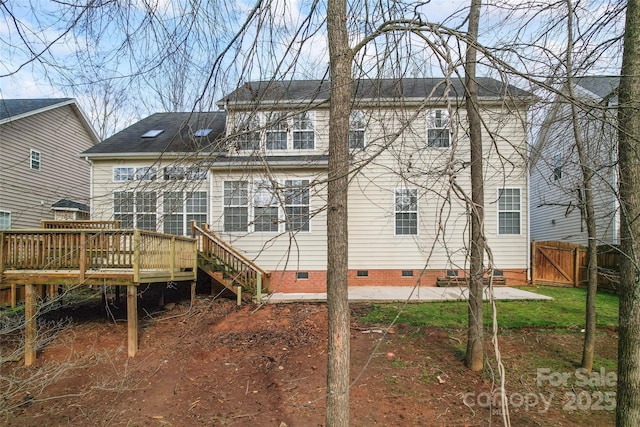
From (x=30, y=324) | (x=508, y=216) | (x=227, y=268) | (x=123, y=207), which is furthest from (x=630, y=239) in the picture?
(x=30, y=324)

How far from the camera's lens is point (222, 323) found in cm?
852

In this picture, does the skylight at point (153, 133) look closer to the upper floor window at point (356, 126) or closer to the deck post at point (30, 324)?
the deck post at point (30, 324)

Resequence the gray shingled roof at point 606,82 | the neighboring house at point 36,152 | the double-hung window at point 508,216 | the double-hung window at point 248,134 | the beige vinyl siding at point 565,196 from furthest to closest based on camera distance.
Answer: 1. the neighboring house at point 36,152
2. the double-hung window at point 508,216
3. the beige vinyl siding at point 565,196
4. the gray shingled roof at point 606,82
5. the double-hung window at point 248,134

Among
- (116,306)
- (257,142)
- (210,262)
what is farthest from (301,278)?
(257,142)

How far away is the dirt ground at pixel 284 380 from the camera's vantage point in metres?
5.17

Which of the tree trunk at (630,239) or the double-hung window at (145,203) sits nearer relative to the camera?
the double-hung window at (145,203)

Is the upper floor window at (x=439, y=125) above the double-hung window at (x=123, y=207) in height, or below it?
above

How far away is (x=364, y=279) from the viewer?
11336 millimetres

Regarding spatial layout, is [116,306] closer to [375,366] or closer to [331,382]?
[375,366]

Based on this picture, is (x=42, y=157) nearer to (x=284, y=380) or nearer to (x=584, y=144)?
→ (x=284, y=380)

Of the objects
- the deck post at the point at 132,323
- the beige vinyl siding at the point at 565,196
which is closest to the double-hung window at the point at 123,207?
the beige vinyl siding at the point at 565,196

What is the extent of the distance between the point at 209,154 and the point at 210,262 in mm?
7853

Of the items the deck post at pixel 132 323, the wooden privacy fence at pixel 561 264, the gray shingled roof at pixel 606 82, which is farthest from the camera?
the wooden privacy fence at pixel 561 264

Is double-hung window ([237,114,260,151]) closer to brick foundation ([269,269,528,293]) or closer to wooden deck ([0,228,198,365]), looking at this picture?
wooden deck ([0,228,198,365])
